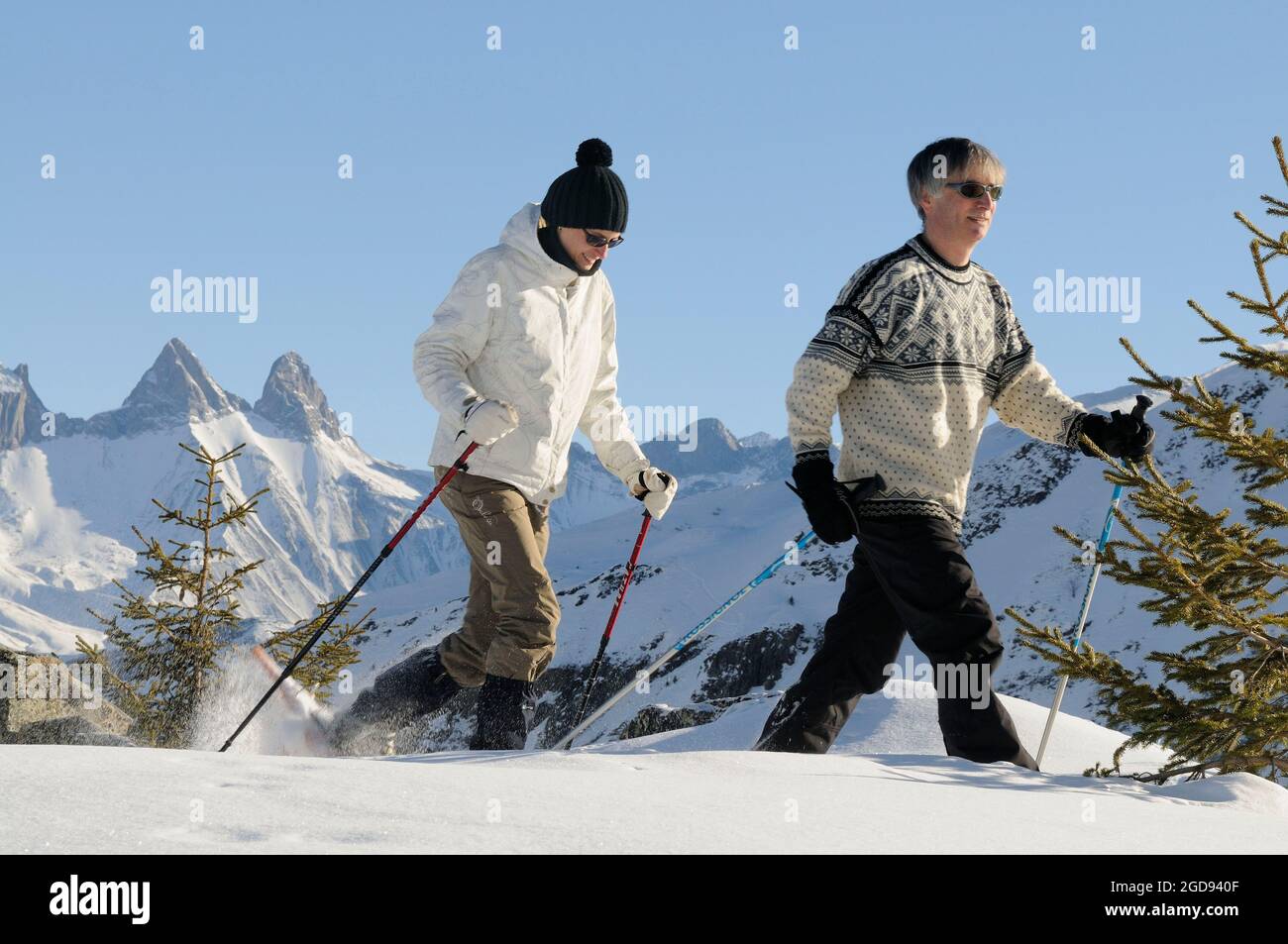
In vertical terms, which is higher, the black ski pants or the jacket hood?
the jacket hood

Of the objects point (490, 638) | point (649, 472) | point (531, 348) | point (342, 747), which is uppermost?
point (531, 348)

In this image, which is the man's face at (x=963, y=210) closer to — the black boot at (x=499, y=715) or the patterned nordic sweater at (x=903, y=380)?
the patterned nordic sweater at (x=903, y=380)

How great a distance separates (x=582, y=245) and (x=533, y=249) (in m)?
0.21

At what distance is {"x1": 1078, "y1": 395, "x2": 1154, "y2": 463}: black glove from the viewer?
17.9 ft

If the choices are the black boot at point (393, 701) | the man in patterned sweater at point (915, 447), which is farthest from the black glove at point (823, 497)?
the black boot at point (393, 701)

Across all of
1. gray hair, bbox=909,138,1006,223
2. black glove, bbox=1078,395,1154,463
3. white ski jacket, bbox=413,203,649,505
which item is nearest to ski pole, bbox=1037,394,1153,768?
black glove, bbox=1078,395,1154,463

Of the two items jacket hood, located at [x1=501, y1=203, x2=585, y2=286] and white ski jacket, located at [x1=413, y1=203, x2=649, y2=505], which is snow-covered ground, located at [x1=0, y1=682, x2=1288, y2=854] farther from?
jacket hood, located at [x1=501, y1=203, x2=585, y2=286]

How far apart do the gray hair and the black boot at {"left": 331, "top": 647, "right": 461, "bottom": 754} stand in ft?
10.4

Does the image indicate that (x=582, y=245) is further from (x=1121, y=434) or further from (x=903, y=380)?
(x=1121, y=434)

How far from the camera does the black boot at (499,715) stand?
5.58 meters
